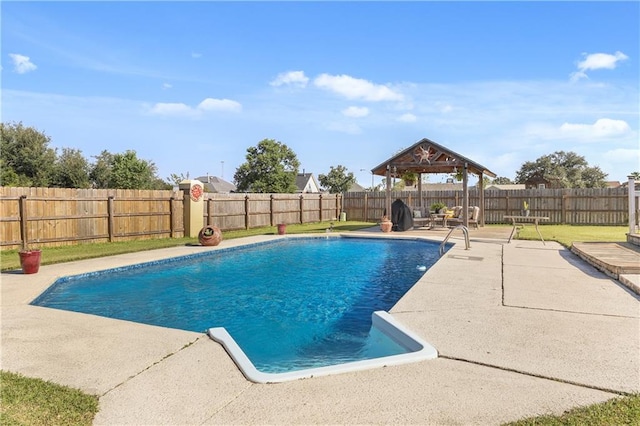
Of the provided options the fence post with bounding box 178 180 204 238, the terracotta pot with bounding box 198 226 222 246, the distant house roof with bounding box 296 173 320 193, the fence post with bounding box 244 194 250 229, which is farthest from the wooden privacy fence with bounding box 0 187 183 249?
the distant house roof with bounding box 296 173 320 193

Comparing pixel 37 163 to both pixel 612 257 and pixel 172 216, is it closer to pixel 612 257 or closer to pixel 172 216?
pixel 172 216

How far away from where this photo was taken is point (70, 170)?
3478 cm

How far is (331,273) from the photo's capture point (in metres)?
9.11

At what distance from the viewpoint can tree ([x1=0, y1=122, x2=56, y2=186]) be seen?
102ft

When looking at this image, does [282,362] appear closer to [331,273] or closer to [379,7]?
[331,273]

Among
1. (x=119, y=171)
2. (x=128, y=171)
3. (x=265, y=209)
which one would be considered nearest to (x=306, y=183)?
(x=128, y=171)

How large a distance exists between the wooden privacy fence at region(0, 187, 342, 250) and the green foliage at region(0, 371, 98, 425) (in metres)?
10.0

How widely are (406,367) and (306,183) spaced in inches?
2105

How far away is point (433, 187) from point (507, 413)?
56808 mm

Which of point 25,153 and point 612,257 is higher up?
point 25,153

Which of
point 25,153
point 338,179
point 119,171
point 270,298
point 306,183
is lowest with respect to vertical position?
point 270,298

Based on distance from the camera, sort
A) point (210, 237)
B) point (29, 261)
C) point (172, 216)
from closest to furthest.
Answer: point (29, 261)
point (210, 237)
point (172, 216)

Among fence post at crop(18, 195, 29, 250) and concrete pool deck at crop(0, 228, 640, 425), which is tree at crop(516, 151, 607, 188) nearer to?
concrete pool deck at crop(0, 228, 640, 425)

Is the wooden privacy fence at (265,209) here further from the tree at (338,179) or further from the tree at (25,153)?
the tree at (338,179)
